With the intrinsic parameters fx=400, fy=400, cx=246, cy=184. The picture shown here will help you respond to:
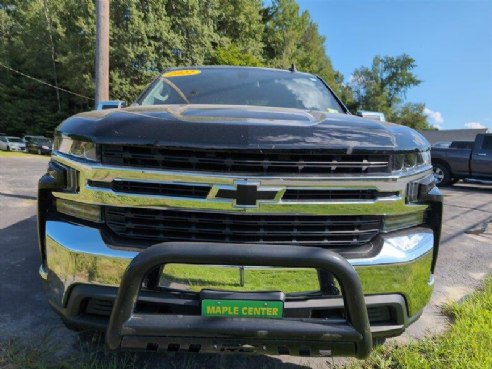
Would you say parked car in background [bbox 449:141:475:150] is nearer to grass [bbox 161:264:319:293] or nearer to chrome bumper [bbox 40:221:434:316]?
chrome bumper [bbox 40:221:434:316]

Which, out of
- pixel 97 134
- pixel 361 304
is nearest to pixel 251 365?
pixel 361 304

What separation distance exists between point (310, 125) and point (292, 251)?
620 millimetres

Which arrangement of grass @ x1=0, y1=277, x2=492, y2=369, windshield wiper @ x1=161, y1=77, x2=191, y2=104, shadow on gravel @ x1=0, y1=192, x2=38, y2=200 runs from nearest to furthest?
grass @ x1=0, y1=277, x2=492, y2=369
windshield wiper @ x1=161, y1=77, x2=191, y2=104
shadow on gravel @ x1=0, y1=192, x2=38, y2=200

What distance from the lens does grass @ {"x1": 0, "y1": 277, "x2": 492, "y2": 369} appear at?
219 cm

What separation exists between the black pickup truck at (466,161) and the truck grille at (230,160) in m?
12.4

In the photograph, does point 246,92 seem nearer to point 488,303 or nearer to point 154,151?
point 154,151

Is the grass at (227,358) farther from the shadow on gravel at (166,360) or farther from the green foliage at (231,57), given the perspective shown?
the green foliage at (231,57)

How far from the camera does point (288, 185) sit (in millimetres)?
1717

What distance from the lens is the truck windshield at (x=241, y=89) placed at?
3.12 meters

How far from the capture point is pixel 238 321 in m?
1.60

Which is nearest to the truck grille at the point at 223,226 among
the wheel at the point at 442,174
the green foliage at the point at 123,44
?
the wheel at the point at 442,174

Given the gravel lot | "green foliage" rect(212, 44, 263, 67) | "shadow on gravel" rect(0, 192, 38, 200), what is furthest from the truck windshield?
"green foliage" rect(212, 44, 263, 67)

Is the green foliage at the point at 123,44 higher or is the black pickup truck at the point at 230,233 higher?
the green foliage at the point at 123,44

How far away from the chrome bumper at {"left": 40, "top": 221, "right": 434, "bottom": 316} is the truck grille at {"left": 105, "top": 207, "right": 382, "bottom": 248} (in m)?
0.12
